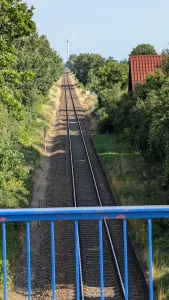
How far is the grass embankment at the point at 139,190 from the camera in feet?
37.0

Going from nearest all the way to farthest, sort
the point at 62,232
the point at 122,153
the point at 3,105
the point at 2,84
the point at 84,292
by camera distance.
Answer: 1. the point at 84,292
2. the point at 62,232
3. the point at 2,84
4. the point at 3,105
5. the point at 122,153

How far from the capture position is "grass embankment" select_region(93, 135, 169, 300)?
37.0ft

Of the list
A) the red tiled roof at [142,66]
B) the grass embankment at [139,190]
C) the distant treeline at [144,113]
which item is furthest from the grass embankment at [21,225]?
the red tiled roof at [142,66]

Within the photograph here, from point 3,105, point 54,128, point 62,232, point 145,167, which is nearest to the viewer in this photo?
point 62,232

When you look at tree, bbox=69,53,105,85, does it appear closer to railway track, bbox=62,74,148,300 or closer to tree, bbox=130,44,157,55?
tree, bbox=130,44,157,55

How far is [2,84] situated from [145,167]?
9074 millimetres

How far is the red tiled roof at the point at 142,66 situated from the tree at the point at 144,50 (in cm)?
3427

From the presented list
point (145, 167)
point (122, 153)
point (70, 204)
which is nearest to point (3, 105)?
point (70, 204)

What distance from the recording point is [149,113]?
18.8m

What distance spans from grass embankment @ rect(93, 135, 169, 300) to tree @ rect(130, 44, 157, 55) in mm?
39307

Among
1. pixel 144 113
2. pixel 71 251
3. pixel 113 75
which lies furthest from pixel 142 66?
pixel 71 251

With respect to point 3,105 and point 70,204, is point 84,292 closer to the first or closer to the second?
point 70,204

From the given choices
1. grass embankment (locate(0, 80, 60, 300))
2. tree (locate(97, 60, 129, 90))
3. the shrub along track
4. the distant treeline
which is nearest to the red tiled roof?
the distant treeline

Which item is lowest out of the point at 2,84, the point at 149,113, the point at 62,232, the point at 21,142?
the point at 62,232
